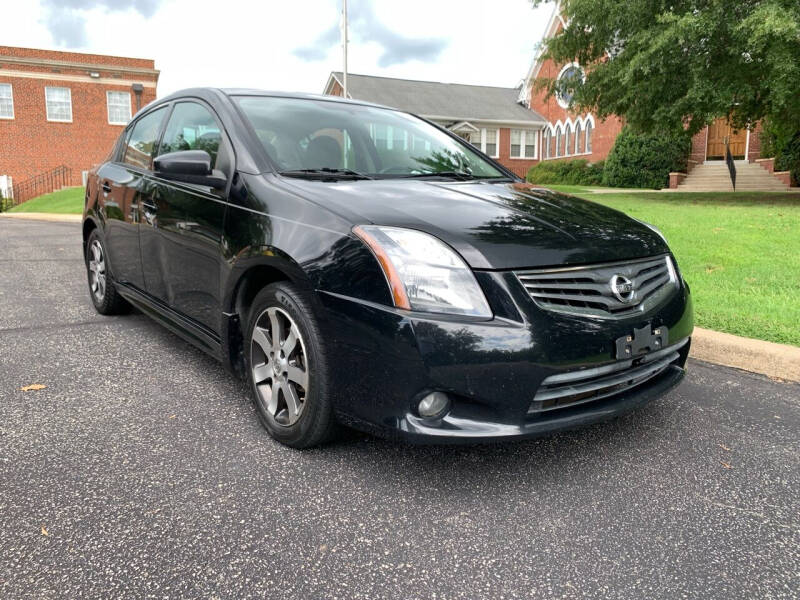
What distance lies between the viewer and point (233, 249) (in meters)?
3.03

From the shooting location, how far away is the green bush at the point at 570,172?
88.7 feet

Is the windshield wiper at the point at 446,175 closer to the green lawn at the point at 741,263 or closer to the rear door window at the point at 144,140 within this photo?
the rear door window at the point at 144,140

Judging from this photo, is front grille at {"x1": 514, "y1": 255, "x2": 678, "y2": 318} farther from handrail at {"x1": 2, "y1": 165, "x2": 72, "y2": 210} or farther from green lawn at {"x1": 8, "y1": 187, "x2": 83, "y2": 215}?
handrail at {"x1": 2, "y1": 165, "x2": 72, "y2": 210}

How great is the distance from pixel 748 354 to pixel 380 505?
112 inches

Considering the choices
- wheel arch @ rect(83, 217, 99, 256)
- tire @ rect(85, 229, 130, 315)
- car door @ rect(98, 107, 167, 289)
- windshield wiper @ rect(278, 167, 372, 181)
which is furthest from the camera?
wheel arch @ rect(83, 217, 99, 256)

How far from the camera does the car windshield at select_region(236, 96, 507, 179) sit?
3.32m

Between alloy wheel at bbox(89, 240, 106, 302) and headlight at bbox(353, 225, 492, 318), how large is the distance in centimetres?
338

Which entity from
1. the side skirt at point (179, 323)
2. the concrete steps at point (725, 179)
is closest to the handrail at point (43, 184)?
the concrete steps at point (725, 179)

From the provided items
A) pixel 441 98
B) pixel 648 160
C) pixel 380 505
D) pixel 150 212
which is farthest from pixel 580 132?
pixel 380 505

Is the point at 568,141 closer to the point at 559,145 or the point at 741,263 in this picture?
the point at 559,145

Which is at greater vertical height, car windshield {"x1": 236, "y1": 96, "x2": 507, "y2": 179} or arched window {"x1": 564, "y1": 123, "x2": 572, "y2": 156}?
arched window {"x1": 564, "y1": 123, "x2": 572, "y2": 156}

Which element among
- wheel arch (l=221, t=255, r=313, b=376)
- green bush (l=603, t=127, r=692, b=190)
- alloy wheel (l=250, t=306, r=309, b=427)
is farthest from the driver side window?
green bush (l=603, t=127, r=692, b=190)

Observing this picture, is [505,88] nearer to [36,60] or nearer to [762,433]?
[36,60]

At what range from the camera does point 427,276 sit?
7.73ft
